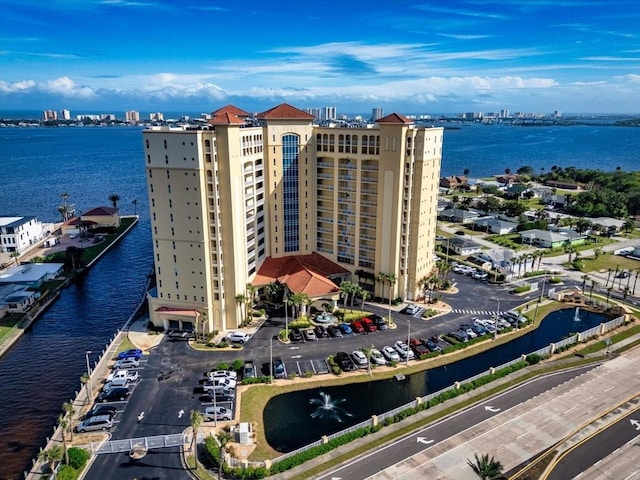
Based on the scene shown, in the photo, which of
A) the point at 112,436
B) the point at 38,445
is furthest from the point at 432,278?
the point at 38,445

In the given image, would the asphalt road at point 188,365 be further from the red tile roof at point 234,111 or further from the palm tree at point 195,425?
the red tile roof at point 234,111

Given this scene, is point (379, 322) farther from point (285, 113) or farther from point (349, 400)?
point (285, 113)

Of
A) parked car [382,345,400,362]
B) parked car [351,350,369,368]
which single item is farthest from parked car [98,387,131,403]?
parked car [382,345,400,362]

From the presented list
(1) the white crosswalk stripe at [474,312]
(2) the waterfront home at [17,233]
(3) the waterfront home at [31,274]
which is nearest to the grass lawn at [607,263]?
(1) the white crosswalk stripe at [474,312]

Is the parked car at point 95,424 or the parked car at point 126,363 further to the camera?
the parked car at point 126,363

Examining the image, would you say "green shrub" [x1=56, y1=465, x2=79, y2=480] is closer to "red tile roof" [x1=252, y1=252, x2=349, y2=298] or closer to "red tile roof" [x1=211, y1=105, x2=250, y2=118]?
"red tile roof" [x1=252, y1=252, x2=349, y2=298]

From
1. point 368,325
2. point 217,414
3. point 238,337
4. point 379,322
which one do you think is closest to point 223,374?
point 217,414

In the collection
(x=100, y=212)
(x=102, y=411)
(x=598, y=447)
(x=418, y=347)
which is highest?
(x=100, y=212)
